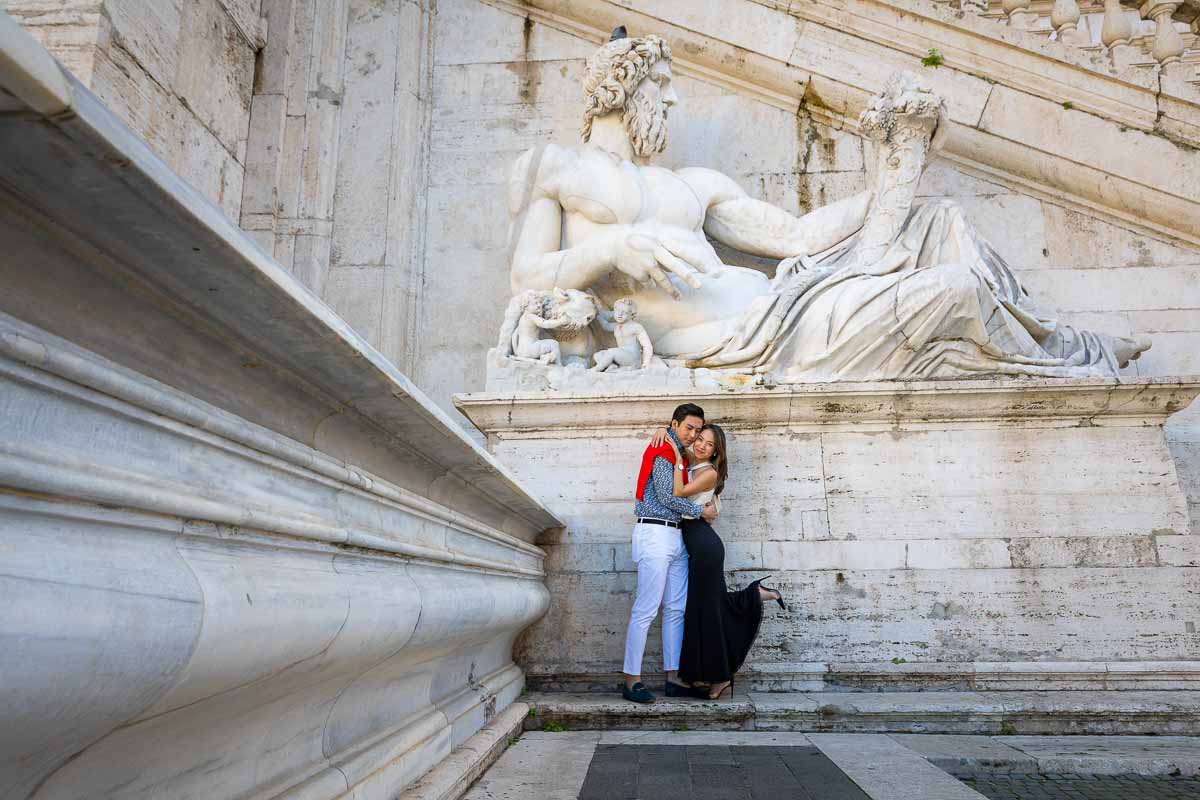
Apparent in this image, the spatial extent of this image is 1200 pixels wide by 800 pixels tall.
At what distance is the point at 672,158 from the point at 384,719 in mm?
5027

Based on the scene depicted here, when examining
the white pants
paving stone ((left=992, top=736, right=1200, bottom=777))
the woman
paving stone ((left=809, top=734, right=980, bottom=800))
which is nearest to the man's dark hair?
the woman

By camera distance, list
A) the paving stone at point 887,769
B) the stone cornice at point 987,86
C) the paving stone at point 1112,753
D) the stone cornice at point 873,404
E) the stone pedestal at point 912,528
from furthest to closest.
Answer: the stone cornice at point 987,86
the stone cornice at point 873,404
the stone pedestal at point 912,528
the paving stone at point 1112,753
the paving stone at point 887,769

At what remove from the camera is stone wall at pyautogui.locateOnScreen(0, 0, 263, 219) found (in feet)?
14.4

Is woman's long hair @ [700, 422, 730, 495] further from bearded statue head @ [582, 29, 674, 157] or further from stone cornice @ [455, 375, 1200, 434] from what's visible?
bearded statue head @ [582, 29, 674, 157]

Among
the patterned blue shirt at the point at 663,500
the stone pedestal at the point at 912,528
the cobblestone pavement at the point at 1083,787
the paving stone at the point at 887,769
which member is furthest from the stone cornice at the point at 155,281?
the stone pedestal at the point at 912,528

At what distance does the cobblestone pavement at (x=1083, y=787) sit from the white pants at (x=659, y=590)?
128 centimetres

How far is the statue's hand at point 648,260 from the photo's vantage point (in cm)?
448

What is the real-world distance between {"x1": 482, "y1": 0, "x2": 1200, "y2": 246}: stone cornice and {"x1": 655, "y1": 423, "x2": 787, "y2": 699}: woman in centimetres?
373

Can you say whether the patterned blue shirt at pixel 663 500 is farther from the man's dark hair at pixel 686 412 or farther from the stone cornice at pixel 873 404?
the stone cornice at pixel 873 404

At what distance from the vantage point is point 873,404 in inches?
159

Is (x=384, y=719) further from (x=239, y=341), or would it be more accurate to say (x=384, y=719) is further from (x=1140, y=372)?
(x=1140, y=372)

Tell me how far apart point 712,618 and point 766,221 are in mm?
2757

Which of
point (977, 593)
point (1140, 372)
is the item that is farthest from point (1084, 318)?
point (977, 593)

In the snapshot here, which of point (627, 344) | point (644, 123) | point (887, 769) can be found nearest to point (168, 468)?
point (887, 769)
